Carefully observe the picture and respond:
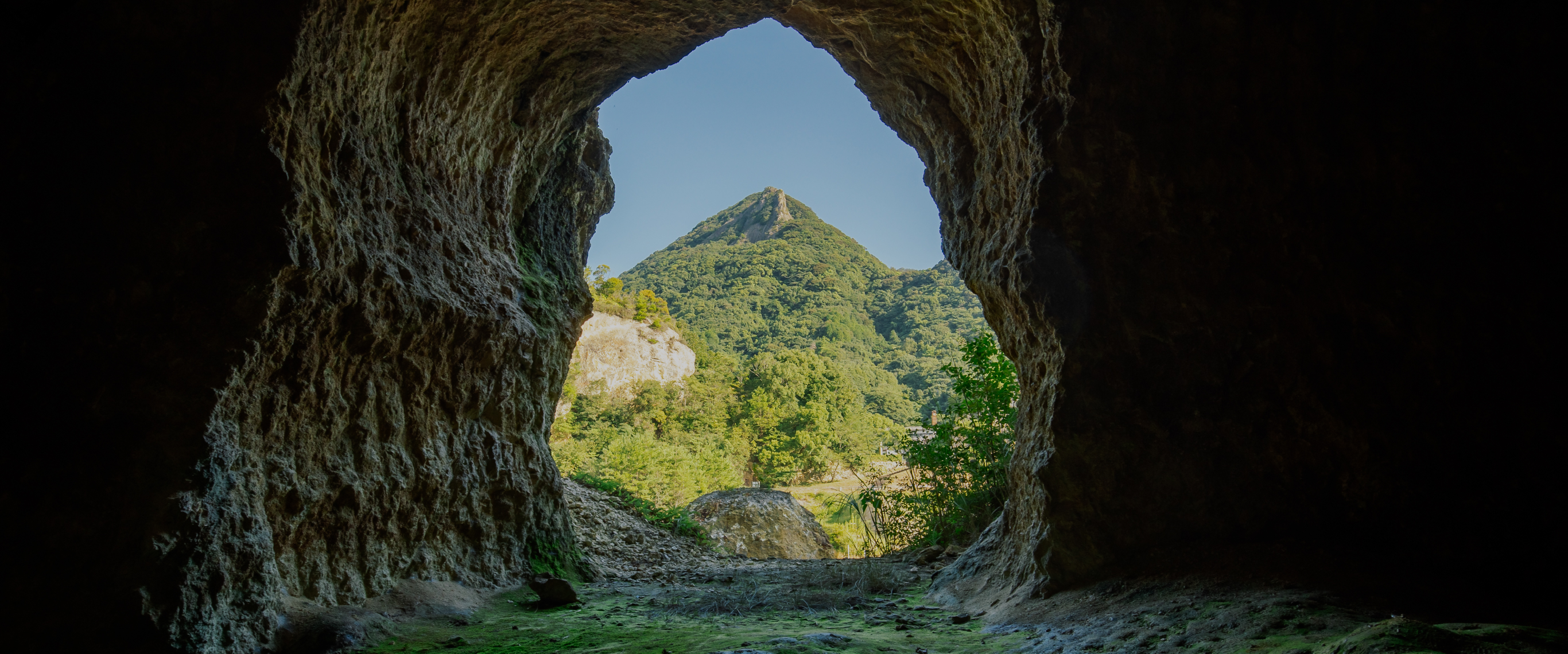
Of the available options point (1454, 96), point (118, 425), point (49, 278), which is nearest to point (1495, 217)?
point (1454, 96)

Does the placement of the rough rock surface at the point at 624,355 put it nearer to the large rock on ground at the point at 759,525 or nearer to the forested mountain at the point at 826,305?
the forested mountain at the point at 826,305

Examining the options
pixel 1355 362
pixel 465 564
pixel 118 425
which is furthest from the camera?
pixel 465 564

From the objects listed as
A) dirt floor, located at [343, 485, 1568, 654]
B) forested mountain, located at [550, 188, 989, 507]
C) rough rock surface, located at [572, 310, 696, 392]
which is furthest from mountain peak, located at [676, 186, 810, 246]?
dirt floor, located at [343, 485, 1568, 654]

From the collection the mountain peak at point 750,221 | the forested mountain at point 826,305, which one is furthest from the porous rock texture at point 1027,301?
the mountain peak at point 750,221

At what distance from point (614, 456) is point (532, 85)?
1439 cm

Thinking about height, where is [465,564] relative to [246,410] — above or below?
below

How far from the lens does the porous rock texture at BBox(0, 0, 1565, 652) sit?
3.06 metres

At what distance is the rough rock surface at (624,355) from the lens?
1522 inches

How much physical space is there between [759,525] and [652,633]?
369 inches

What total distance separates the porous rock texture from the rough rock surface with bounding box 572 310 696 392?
33.2 meters

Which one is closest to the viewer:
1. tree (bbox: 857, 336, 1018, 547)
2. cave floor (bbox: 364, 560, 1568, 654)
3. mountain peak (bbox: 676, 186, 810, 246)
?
cave floor (bbox: 364, 560, 1568, 654)

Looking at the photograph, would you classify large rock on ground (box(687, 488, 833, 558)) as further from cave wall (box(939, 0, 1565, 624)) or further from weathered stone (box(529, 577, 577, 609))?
cave wall (box(939, 0, 1565, 624))

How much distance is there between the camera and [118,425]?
2980mm

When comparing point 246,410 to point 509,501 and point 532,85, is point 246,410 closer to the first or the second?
point 509,501
